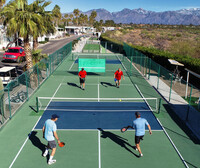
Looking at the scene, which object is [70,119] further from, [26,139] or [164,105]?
[164,105]

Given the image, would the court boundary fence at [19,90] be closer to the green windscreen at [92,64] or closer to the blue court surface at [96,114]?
the blue court surface at [96,114]

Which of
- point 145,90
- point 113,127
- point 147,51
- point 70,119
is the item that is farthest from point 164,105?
point 147,51

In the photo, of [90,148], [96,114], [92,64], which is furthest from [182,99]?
[92,64]

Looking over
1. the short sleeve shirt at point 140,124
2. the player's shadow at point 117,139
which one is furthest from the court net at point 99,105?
the short sleeve shirt at point 140,124

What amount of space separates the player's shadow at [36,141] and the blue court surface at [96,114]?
74 cm

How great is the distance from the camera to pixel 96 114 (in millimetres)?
12875

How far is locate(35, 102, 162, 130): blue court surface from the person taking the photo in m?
11.5

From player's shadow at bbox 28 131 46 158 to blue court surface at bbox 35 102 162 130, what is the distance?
745 mm

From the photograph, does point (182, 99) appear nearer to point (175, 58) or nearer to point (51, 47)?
point (175, 58)

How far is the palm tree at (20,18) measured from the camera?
15789 millimetres

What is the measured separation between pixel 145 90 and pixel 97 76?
20.2 feet

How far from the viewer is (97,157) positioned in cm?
870

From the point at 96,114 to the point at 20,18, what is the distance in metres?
9.13

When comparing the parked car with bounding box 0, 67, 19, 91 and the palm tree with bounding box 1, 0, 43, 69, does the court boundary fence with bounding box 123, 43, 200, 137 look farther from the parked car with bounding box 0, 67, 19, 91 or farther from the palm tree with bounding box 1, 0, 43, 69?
the parked car with bounding box 0, 67, 19, 91
